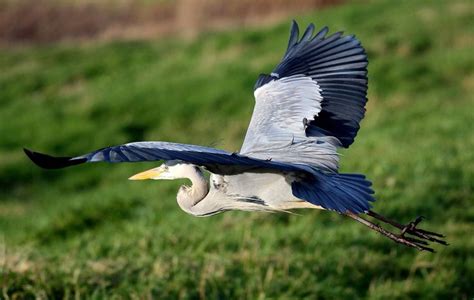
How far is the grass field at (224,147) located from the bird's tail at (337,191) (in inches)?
51.5

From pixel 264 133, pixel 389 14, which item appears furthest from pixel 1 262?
pixel 389 14

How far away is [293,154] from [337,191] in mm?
545

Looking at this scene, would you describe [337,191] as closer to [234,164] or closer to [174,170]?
[234,164]

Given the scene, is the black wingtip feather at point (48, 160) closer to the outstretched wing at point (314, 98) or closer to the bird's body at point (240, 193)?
the bird's body at point (240, 193)

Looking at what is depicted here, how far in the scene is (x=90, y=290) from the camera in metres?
4.72

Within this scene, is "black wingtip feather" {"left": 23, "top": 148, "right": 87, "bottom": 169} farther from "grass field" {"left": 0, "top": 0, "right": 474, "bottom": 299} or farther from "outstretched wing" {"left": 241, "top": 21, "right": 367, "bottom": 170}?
"grass field" {"left": 0, "top": 0, "right": 474, "bottom": 299}

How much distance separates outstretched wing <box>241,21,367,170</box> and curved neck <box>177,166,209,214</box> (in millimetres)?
299

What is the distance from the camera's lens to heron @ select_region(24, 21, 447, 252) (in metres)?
3.55

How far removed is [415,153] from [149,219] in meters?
2.80

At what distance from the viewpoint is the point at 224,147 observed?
11.0 m

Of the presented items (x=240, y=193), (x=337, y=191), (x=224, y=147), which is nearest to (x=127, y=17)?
(x=224, y=147)

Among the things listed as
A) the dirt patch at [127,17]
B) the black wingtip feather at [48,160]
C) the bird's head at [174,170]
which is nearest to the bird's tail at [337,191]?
the bird's head at [174,170]

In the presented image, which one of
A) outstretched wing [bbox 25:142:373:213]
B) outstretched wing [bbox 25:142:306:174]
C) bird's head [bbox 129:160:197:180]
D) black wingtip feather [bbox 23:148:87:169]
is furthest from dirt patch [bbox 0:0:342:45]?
black wingtip feather [bbox 23:148:87:169]

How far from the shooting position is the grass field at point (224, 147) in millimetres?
5246
